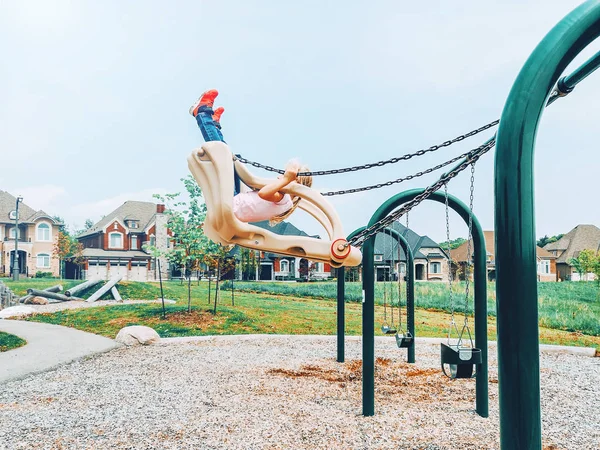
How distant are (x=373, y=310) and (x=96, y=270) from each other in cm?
3175

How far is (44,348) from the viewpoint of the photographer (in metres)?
Answer: 10.1

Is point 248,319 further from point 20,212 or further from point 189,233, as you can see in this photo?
point 20,212

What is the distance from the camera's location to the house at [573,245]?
40963 mm

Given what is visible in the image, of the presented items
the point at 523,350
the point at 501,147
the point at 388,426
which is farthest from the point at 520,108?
the point at 388,426

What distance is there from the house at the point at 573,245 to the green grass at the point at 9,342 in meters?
41.0

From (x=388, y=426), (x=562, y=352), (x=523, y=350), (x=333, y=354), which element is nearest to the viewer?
(x=523, y=350)

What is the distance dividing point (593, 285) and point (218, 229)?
2399cm

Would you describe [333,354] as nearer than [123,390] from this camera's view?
No

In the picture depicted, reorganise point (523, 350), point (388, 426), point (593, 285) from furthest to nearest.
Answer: point (593, 285) < point (388, 426) < point (523, 350)

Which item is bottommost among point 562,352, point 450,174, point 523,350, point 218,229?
point 562,352

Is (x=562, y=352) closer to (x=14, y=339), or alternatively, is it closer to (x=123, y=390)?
(x=123, y=390)

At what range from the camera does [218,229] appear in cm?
443

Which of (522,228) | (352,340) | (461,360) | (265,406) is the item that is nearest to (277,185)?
(461,360)

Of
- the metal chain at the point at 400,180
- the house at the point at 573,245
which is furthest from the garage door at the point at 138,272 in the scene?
the house at the point at 573,245
